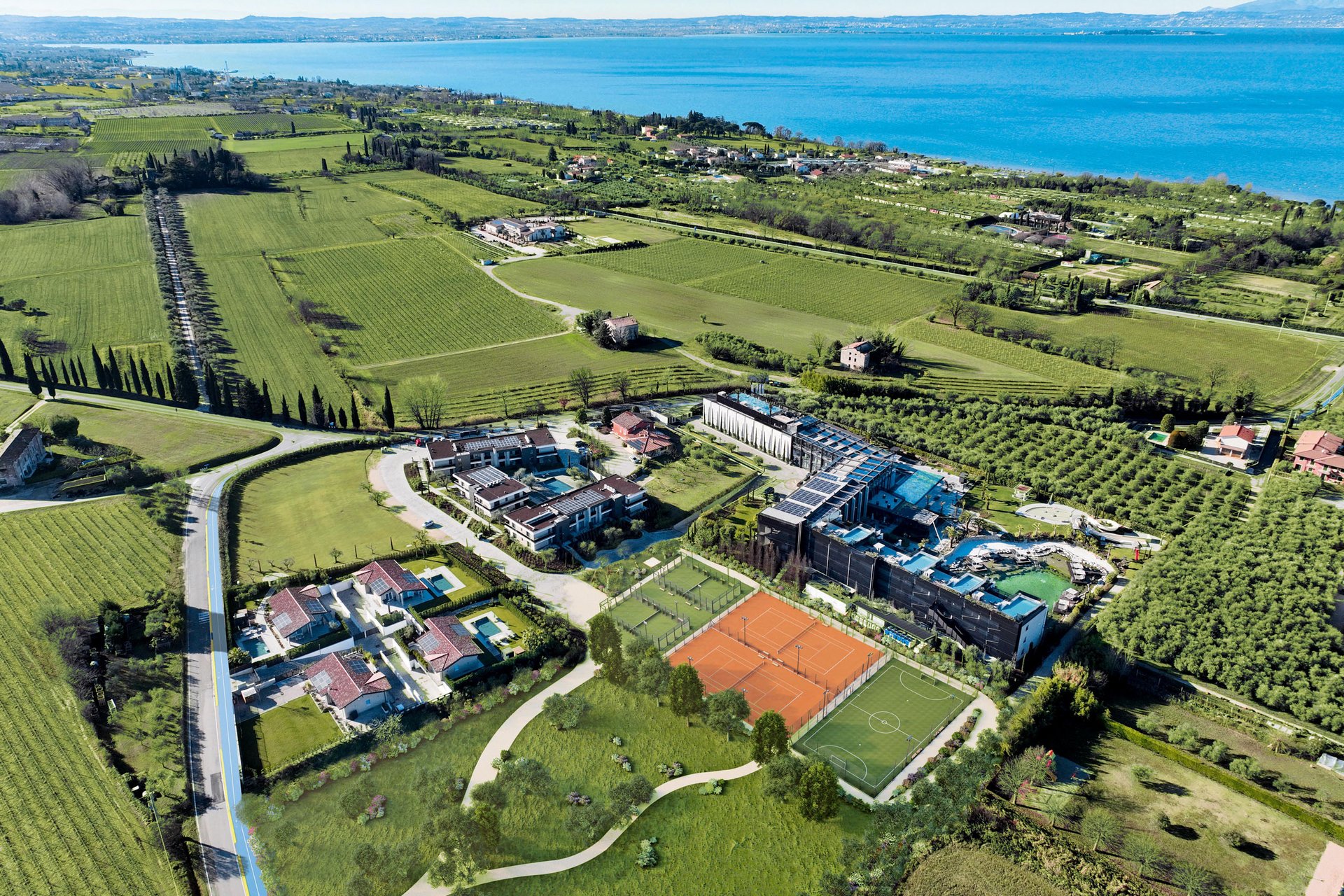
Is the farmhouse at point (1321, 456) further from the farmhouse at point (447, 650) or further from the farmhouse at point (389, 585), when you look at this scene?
the farmhouse at point (389, 585)

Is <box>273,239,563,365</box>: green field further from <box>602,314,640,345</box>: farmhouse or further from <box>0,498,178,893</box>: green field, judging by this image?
<box>0,498,178,893</box>: green field

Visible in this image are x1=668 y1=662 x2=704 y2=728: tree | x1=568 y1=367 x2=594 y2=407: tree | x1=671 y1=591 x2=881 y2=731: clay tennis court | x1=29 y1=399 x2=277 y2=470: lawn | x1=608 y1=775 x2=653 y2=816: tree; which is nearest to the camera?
x1=608 y1=775 x2=653 y2=816: tree

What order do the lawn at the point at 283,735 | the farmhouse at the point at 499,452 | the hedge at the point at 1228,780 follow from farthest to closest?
the farmhouse at the point at 499,452 → the lawn at the point at 283,735 → the hedge at the point at 1228,780

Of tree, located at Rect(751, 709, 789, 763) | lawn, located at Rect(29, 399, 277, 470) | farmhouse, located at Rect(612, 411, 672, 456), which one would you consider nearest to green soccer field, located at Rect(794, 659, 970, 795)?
tree, located at Rect(751, 709, 789, 763)

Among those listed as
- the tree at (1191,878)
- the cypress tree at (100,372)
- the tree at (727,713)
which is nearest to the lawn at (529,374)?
the cypress tree at (100,372)

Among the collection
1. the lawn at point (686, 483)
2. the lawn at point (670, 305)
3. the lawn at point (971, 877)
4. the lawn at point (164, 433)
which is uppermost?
the lawn at point (670, 305)

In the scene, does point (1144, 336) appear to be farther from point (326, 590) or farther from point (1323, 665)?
point (326, 590)
